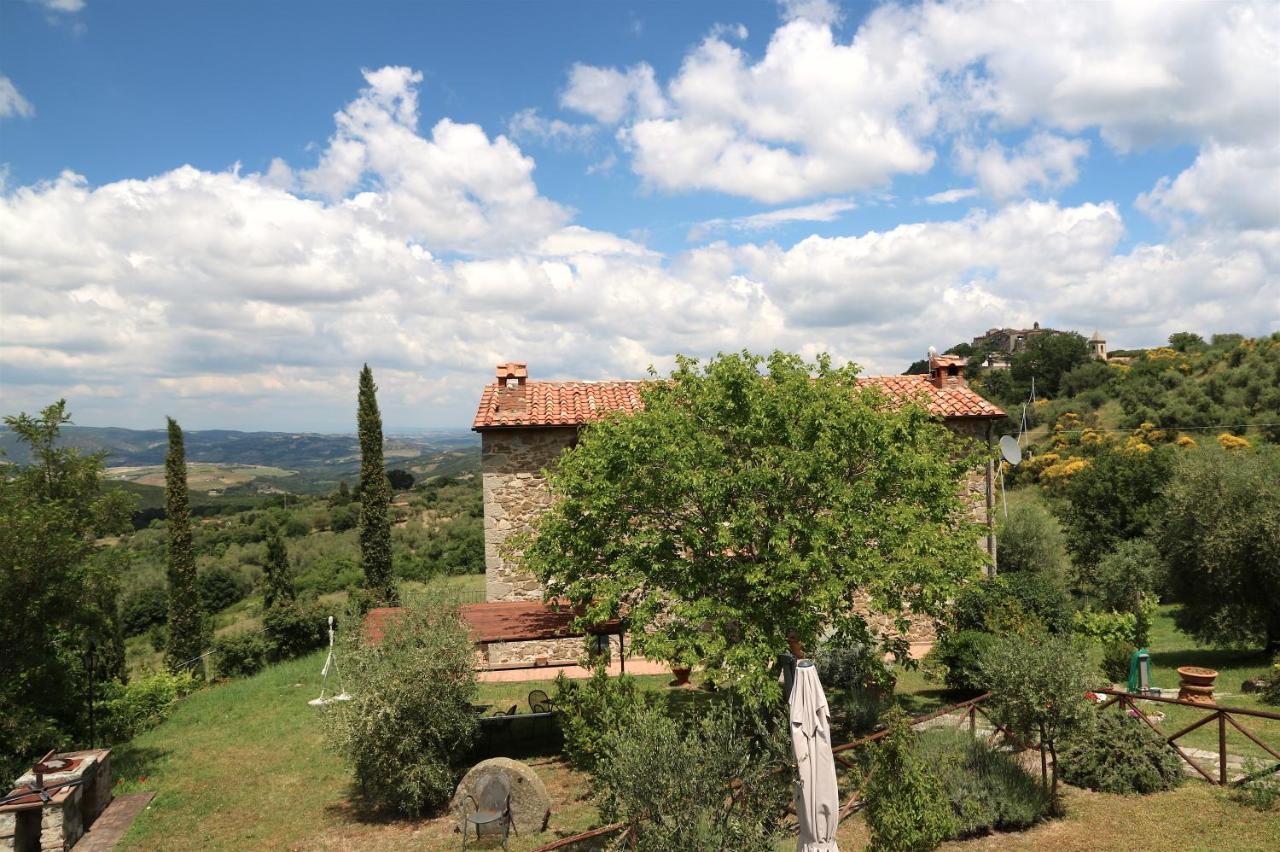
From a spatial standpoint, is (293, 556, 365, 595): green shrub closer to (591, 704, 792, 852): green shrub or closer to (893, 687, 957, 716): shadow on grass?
(893, 687, 957, 716): shadow on grass

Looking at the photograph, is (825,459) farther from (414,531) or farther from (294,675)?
(414,531)

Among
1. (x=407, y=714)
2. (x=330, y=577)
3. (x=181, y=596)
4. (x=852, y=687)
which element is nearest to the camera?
(x=407, y=714)

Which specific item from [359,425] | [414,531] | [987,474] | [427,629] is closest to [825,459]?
[427,629]

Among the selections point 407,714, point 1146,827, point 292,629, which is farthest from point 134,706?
point 1146,827

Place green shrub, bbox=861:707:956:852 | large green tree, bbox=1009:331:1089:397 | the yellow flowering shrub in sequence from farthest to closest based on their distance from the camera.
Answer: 1. large green tree, bbox=1009:331:1089:397
2. the yellow flowering shrub
3. green shrub, bbox=861:707:956:852

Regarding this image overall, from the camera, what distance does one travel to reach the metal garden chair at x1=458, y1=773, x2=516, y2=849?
9922mm

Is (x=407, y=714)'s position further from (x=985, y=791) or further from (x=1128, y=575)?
(x=1128, y=575)

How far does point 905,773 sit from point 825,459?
13.4ft

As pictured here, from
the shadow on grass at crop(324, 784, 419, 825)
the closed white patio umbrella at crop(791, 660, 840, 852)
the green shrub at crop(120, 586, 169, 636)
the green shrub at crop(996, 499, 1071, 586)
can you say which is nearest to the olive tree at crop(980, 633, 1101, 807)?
the closed white patio umbrella at crop(791, 660, 840, 852)

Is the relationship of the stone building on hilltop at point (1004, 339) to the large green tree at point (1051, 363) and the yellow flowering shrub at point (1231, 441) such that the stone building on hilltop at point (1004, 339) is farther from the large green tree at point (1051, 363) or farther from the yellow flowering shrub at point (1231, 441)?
the yellow flowering shrub at point (1231, 441)

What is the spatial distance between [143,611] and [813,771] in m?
44.5

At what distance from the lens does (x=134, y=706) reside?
16.9m

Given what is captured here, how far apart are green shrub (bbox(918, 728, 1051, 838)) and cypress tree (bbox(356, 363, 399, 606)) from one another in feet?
67.1

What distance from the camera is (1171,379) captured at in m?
51.8
